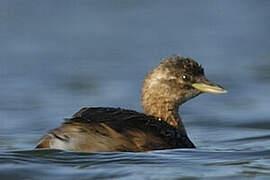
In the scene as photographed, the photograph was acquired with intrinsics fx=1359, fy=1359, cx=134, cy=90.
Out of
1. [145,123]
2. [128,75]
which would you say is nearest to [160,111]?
[145,123]

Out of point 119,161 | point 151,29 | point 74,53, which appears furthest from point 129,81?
point 119,161

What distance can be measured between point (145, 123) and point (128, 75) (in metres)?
5.76

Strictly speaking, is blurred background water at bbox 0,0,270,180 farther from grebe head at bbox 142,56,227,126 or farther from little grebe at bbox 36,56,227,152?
grebe head at bbox 142,56,227,126

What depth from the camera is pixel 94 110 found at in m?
12.1

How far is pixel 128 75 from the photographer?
17.8m

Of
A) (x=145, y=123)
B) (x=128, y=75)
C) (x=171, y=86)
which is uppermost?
(x=128, y=75)

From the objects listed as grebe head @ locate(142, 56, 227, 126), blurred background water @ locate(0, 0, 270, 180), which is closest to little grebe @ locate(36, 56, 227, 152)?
grebe head @ locate(142, 56, 227, 126)

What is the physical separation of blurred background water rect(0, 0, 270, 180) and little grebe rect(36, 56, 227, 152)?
Result: 0.12 meters

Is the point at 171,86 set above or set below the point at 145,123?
above

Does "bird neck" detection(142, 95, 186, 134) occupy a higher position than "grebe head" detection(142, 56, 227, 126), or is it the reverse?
"grebe head" detection(142, 56, 227, 126)

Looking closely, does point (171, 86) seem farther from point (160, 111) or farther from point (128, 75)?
point (128, 75)

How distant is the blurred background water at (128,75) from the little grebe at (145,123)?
12 centimetres

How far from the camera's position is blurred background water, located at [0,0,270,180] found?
11594mm

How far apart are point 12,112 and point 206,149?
3459 mm
